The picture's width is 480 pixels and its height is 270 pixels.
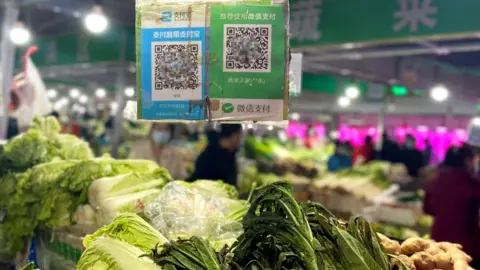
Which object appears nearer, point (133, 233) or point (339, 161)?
point (133, 233)

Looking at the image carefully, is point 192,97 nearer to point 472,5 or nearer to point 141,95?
point 141,95

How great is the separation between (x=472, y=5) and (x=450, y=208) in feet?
8.04

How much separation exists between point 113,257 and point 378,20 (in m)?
5.34

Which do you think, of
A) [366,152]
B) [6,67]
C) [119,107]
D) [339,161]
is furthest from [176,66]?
[366,152]

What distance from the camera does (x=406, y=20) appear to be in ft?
19.1

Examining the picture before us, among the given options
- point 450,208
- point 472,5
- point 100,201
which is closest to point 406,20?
point 472,5

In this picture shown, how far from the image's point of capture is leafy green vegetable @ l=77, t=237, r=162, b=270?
168 centimetres

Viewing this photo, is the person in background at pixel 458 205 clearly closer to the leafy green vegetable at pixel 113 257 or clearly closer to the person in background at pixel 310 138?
the leafy green vegetable at pixel 113 257

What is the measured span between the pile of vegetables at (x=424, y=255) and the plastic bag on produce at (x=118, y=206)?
136 cm

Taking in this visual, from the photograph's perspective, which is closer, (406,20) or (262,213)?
(262,213)

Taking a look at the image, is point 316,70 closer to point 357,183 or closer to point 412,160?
point 357,183

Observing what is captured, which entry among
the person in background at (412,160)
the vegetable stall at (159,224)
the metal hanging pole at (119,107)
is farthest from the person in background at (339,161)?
the vegetable stall at (159,224)

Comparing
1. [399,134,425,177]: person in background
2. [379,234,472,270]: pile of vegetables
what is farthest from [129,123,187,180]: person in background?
[399,134,425,177]: person in background

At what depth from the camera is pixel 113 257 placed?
5.57 ft
